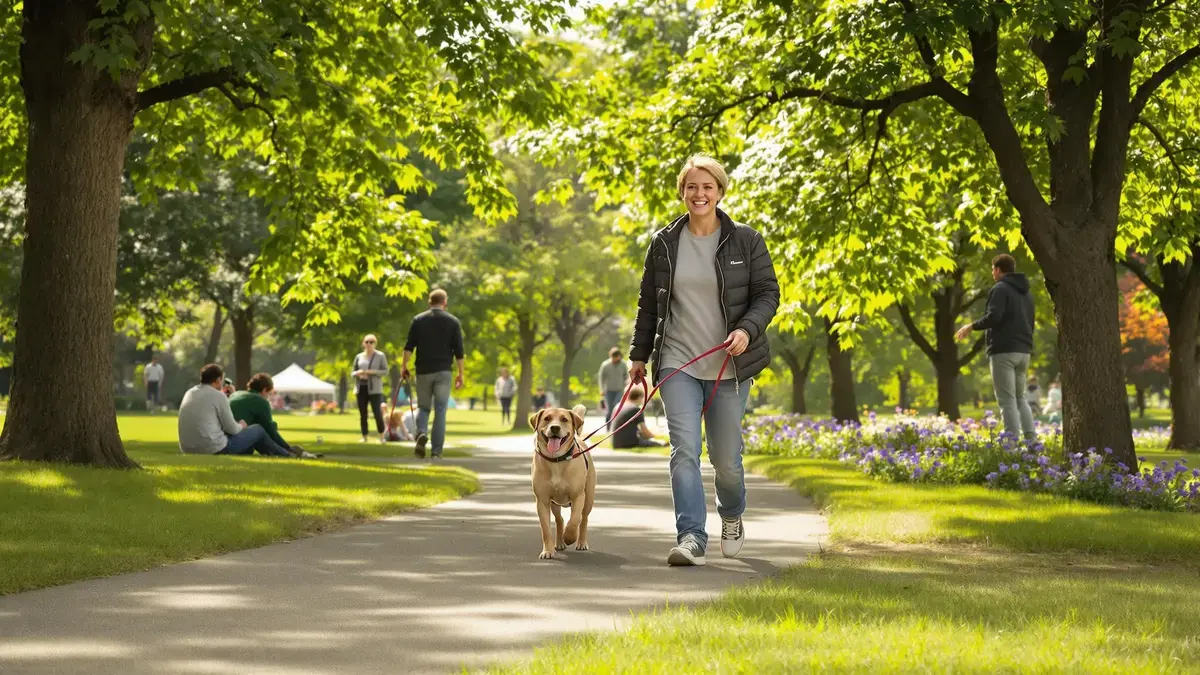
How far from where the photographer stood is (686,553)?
298 inches

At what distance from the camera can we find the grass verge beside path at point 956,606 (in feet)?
14.4

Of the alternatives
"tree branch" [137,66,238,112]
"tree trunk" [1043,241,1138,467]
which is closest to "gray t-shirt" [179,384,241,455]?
"tree branch" [137,66,238,112]

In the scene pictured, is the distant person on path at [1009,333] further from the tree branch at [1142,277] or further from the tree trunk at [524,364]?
the tree trunk at [524,364]

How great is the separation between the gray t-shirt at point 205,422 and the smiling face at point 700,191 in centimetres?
990

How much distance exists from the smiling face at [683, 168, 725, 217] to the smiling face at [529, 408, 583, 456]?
4.52 feet

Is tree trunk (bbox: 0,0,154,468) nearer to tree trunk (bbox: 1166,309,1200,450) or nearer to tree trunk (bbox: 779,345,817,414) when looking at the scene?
tree trunk (bbox: 1166,309,1200,450)

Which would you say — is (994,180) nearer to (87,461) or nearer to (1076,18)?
(1076,18)

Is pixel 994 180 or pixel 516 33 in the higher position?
pixel 516 33

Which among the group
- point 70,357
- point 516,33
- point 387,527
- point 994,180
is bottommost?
point 387,527

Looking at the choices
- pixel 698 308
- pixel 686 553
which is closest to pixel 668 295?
pixel 698 308

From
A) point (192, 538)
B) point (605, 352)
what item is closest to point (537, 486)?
point (192, 538)

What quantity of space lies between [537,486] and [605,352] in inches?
3449

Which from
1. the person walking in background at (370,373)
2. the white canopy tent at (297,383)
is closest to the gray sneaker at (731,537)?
the person walking in background at (370,373)

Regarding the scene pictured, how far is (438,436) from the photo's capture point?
59.6ft
